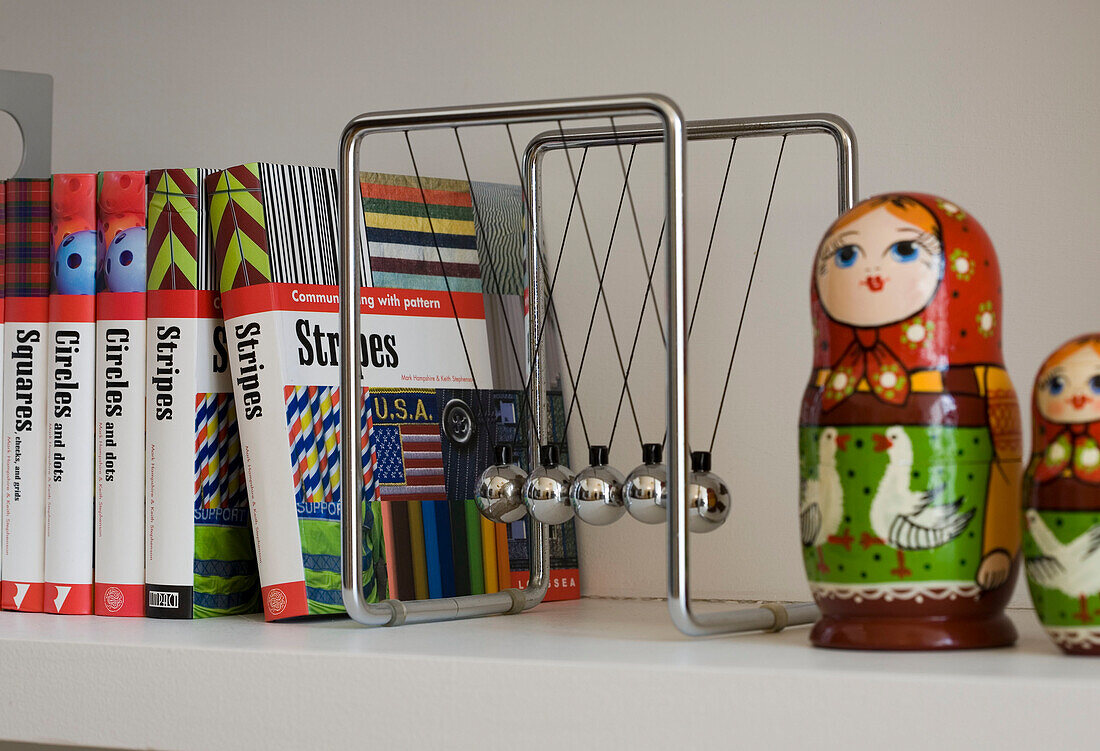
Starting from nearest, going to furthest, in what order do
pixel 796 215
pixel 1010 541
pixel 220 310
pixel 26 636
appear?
pixel 1010 541
pixel 26 636
pixel 220 310
pixel 796 215

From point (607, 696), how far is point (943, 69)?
56 centimetres

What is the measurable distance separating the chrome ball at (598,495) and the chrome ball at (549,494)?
1 cm

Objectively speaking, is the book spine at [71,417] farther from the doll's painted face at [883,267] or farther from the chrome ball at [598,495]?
the doll's painted face at [883,267]

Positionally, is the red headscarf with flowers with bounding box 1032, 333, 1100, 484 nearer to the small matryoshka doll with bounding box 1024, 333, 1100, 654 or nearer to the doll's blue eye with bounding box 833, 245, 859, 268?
the small matryoshka doll with bounding box 1024, 333, 1100, 654

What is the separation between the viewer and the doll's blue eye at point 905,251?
2.10 feet

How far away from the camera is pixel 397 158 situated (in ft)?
3.54

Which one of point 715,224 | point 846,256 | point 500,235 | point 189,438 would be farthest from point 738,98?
point 189,438

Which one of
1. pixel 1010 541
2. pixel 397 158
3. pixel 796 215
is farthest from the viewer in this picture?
pixel 397 158

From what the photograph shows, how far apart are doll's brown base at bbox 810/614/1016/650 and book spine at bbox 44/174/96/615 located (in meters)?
0.52

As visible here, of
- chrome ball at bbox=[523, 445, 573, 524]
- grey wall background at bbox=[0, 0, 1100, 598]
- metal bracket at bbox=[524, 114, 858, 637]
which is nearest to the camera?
metal bracket at bbox=[524, 114, 858, 637]

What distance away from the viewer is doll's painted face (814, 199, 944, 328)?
641 mm

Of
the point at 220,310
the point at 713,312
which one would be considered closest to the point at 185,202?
the point at 220,310

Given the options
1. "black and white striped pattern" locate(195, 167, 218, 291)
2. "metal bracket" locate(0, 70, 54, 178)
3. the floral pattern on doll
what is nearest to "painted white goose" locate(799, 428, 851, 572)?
the floral pattern on doll

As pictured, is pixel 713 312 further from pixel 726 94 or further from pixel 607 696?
pixel 607 696
